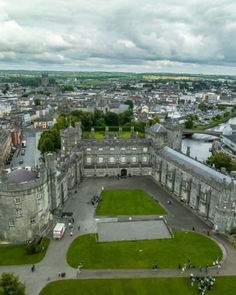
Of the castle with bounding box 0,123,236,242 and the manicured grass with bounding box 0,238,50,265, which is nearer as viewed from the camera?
the manicured grass with bounding box 0,238,50,265

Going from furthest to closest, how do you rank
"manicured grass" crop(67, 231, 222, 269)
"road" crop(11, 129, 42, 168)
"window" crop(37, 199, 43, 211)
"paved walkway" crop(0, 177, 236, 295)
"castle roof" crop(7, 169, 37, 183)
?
"road" crop(11, 129, 42, 168) → "window" crop(37, 199, 43, 211) → "castle roof" crop(7, 169, 37, 183) → "manicured grass" crop(67, 231, 222, 269) → "paved walkway" crop(0, 177, 236, 295)

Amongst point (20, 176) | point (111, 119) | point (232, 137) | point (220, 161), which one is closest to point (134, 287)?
point (20, 176)

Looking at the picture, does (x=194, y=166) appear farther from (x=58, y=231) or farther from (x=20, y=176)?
(x=20, y=176)

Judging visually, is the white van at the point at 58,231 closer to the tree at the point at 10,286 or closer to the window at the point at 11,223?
the window at the point at 11,223

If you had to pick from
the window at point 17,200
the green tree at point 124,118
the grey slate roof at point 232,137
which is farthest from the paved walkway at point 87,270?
the green tree at point 124,118

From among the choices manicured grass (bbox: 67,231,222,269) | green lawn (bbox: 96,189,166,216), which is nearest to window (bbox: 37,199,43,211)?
manicured grass (bbox: 67,231,222,269)

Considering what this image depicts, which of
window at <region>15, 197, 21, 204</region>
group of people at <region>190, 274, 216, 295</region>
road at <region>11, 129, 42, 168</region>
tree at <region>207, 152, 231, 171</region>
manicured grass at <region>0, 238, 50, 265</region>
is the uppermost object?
window at <region>15, 197, 21, 204</region>

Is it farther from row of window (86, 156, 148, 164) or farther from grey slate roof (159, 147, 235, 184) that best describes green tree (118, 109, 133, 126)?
grey slate roof (159, 147, 235, 184)
